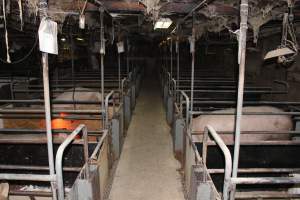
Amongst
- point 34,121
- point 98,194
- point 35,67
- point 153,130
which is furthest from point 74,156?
point 35,67

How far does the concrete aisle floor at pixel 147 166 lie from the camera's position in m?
4.65

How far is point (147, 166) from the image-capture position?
568 cm

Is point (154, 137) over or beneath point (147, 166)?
over

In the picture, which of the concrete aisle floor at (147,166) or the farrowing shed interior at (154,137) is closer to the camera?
the farrowing shed interior at (154,137)

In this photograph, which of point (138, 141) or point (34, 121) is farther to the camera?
point (138, 141)

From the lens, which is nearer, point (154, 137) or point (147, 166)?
point (147, 166)

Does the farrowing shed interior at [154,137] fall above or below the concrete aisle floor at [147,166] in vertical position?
above

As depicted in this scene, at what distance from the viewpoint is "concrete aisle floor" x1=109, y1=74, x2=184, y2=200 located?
4.65 m

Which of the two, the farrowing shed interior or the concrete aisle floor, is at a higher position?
the farrowing shed interior

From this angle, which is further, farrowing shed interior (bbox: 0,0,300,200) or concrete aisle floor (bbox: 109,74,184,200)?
concrete aisle floor (bbox: 109,74,184,200)

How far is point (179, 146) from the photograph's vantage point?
5.77m

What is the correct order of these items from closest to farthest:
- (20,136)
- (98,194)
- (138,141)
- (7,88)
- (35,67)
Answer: (98,194)
(20,136)
(138,141)
(7,88)
(35,67)

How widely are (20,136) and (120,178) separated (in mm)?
1830

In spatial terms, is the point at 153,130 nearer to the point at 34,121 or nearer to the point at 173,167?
the point at 173,167
